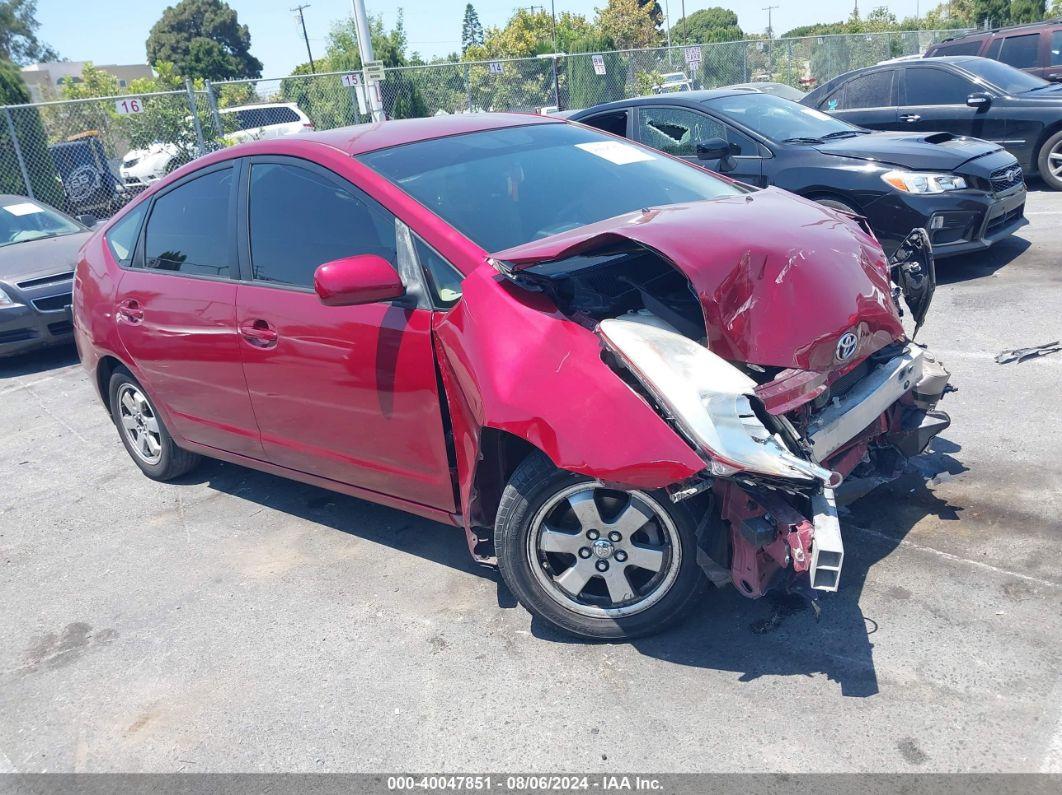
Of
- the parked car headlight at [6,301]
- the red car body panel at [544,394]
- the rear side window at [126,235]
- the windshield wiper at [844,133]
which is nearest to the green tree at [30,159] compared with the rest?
the parked car headlight at [6,301]

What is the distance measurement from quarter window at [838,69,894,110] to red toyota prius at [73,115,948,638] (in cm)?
772

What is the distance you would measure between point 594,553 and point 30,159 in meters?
15.0

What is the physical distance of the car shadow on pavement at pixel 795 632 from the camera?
2986mm

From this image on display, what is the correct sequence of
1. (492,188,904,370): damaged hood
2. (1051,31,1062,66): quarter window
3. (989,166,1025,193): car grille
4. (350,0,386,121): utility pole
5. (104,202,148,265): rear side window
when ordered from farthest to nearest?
(350,0,386,121): utility pole, (1051,31,1062,66): quarter window, (989,166,1025,193): car grille, (104,202,148,265): rear side window, (492,188,904,370): damaged hood

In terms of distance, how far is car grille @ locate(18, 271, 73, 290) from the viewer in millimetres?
8234

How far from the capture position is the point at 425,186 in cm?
367

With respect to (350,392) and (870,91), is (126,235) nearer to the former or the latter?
(350,392)

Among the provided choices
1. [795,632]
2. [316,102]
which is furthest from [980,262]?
[316,102]

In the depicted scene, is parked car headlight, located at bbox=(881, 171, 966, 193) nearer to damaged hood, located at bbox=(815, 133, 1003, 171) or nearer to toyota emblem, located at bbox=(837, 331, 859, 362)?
damaged hood, located at bbox=(815, 133, 1003, 171)

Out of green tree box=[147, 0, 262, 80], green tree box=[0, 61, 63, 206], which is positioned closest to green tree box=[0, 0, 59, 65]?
green tree box=[147, 0, 262, 80]

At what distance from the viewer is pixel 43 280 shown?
8.33m

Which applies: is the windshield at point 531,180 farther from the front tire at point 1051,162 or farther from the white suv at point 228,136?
the white suv at point 228,136

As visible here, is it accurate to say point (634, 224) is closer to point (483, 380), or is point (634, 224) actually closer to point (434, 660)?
point (483, 380)

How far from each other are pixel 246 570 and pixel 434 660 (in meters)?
1.27
